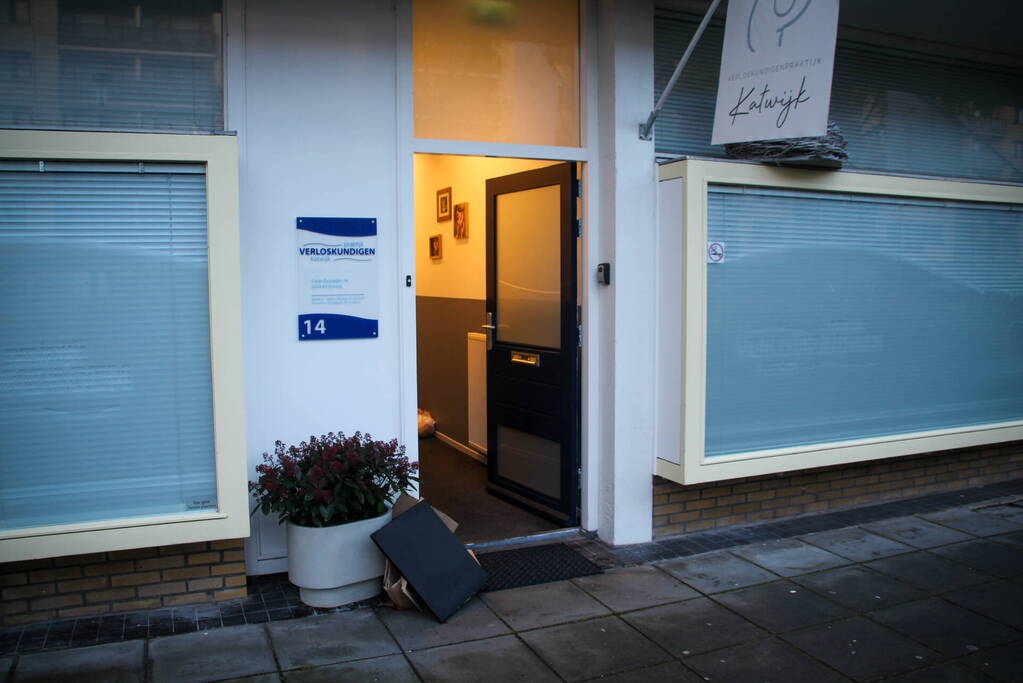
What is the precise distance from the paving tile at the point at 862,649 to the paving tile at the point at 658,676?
0.66 m

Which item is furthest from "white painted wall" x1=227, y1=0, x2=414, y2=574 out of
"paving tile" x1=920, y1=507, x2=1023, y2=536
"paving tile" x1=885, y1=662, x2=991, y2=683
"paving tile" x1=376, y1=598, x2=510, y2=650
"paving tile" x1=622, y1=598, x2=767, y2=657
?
"paving tile" x1=920, y1=507, x2=1023, y2=536

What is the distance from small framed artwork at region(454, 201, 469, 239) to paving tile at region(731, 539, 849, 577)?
373 centimetres

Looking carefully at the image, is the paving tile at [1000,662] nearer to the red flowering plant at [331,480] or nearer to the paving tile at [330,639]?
the paving tile at [330,639]

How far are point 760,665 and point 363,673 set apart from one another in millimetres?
1802

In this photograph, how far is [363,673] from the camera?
141 inches

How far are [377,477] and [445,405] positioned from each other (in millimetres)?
3935

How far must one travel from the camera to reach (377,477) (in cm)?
439

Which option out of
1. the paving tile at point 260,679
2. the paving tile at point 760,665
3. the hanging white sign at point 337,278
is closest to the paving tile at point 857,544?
the paving tile at point 760,665

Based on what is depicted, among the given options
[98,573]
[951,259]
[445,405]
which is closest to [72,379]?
[98,573]

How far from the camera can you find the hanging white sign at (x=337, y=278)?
4.54m

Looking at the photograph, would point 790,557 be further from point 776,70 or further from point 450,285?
point 450,285

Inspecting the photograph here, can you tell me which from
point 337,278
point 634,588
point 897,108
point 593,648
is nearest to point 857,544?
point 634,588

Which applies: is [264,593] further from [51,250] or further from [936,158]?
[936,158]

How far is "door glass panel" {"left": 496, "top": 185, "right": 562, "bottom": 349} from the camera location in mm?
5555
